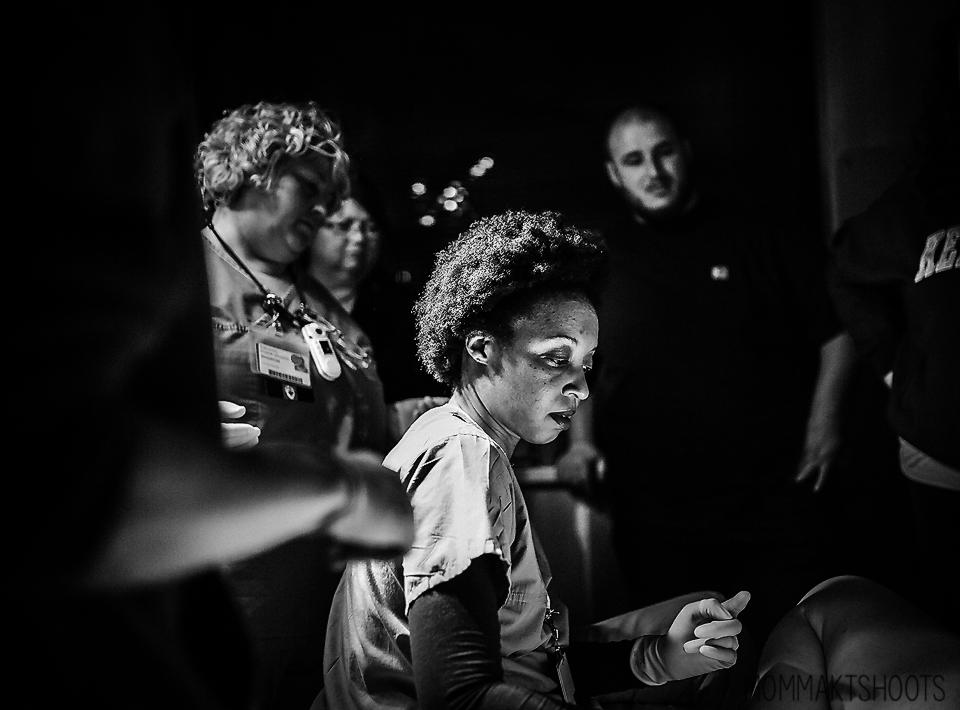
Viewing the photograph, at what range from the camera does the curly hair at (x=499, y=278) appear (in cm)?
159

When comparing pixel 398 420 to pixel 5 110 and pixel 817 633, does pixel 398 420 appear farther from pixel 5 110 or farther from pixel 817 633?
pixel 5 110

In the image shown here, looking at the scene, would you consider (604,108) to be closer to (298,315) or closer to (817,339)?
(817,339)

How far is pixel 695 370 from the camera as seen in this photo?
2.43 meters

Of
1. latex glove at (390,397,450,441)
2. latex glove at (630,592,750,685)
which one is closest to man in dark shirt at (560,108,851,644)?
latex glove at (390,397,450,441)

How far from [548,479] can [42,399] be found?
177cm

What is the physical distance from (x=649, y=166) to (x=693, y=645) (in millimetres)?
1334

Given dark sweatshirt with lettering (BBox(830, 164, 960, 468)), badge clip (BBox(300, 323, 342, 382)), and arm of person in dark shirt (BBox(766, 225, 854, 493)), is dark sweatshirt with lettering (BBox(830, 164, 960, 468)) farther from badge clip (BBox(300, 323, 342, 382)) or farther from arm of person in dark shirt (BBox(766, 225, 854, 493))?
badge clip (BBox(300, 323, 342, 382))

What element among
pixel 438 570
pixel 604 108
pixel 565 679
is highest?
pixel 604 108

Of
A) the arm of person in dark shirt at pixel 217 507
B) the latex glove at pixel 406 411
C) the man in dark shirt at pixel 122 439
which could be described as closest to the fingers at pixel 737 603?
the latex glove at pixel 406 411

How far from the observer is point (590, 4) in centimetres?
246

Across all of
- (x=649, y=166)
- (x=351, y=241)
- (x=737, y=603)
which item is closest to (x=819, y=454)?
(x=649, y=166)

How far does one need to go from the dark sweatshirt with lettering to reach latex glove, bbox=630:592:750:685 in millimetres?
739

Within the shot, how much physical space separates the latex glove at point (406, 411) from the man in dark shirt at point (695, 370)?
520mm

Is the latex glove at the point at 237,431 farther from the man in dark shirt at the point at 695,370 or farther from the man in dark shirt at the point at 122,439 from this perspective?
the man in dark shirt at the point at 695,370
